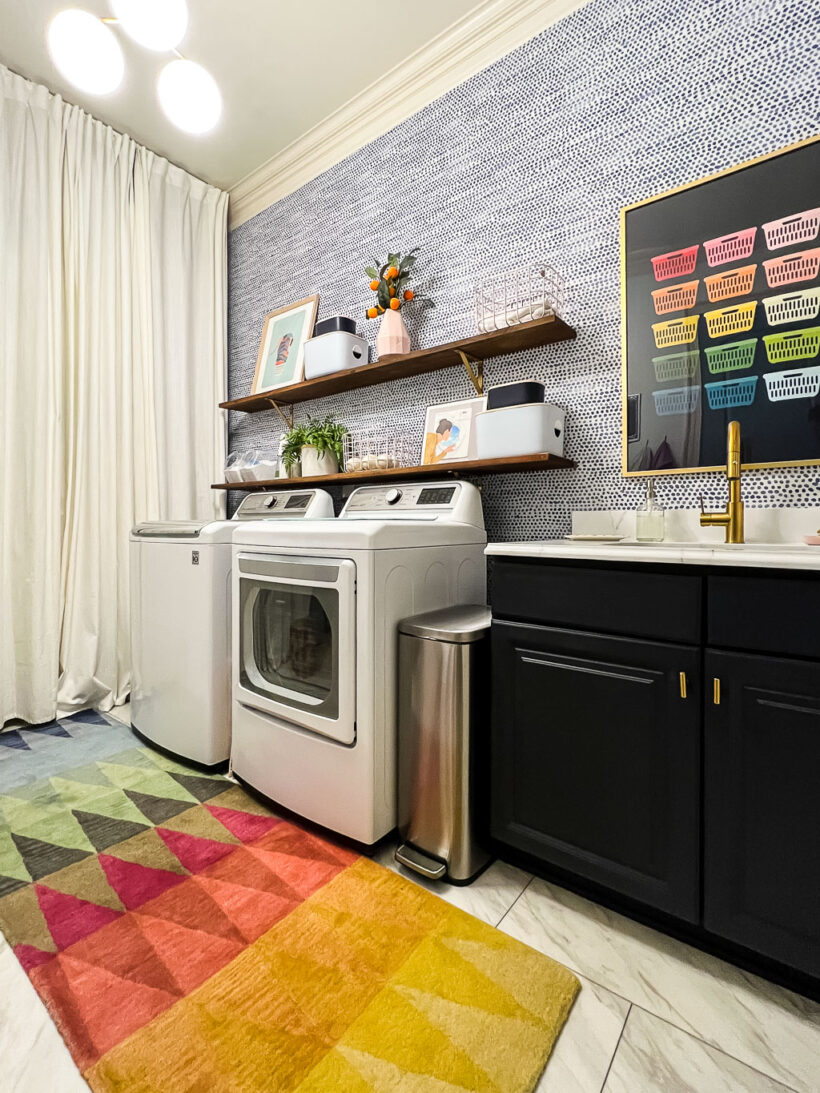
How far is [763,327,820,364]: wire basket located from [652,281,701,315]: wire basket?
258 millimetres

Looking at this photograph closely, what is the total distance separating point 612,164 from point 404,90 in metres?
1.20

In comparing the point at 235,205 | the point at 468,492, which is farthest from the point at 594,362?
the point at 235,205

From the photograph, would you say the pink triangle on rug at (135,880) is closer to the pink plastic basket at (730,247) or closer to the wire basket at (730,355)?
the wire basket at (730,355)

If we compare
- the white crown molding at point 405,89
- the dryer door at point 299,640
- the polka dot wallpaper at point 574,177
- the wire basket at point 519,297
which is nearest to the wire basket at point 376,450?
the polka dot wallpaper at point 574,177

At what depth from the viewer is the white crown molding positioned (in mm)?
2027

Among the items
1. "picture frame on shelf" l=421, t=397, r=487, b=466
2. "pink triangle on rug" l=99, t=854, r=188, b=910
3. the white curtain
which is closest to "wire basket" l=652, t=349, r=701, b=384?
"picture frame on shelf" l=421, t=397, r=487, b=466

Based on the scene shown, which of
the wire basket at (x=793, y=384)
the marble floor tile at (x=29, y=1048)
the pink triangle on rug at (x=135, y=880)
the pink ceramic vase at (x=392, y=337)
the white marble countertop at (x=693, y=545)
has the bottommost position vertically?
the marble floor tile at (x=29, y=1048)

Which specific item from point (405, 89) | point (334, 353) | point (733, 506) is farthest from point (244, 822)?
point (405, 89)

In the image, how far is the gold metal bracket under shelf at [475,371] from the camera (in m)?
2.08

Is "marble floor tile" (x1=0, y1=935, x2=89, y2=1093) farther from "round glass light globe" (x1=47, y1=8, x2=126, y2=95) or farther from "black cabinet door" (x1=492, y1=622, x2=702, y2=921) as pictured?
"round glass light globe" (x1=47, y1=8, x2=126, y2=95)

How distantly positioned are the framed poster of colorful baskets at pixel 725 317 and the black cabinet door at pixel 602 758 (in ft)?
2.56

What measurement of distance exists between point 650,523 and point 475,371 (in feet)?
3.12

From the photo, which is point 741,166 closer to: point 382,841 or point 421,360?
point 421,360

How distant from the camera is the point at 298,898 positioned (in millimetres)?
1333
